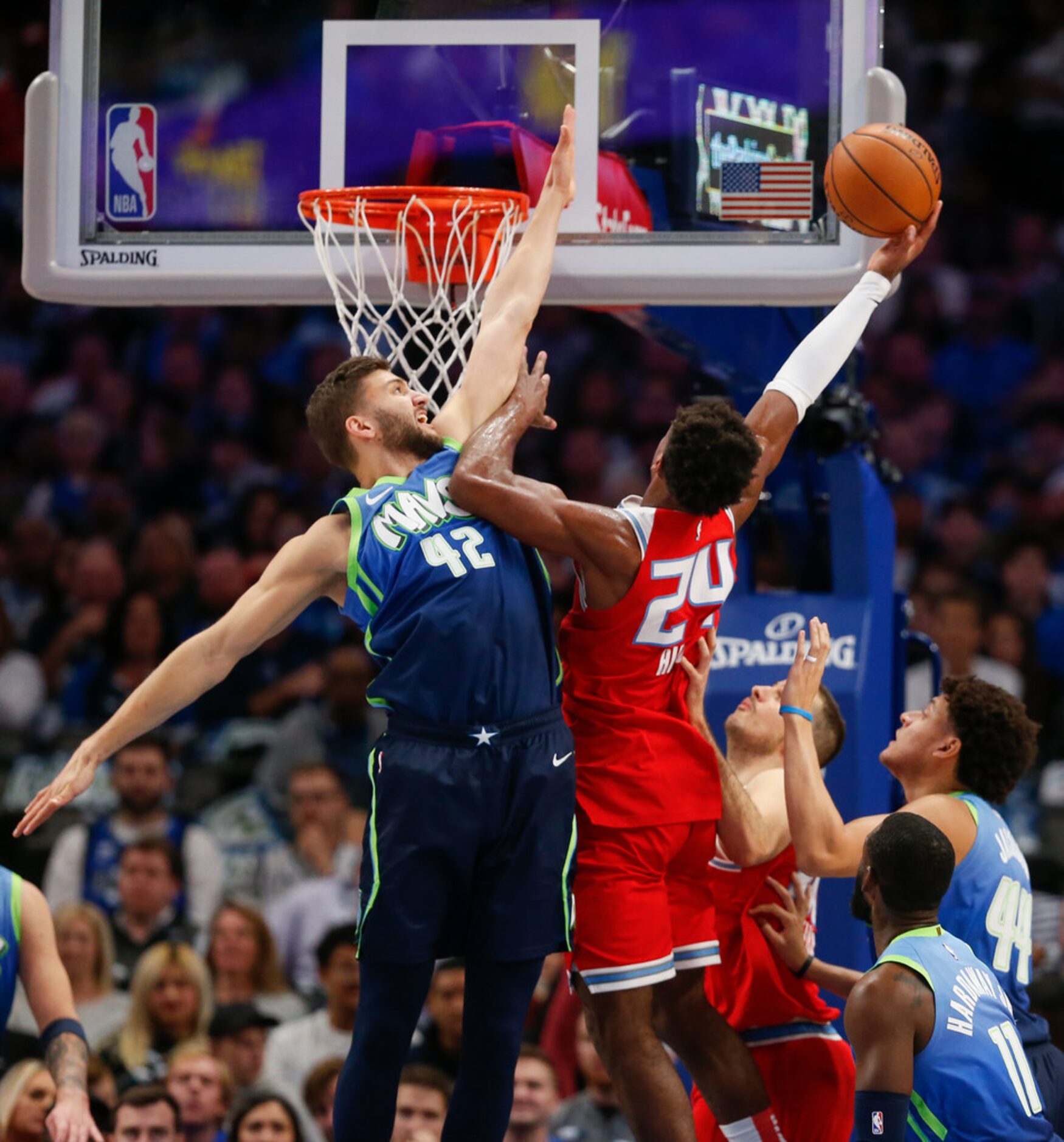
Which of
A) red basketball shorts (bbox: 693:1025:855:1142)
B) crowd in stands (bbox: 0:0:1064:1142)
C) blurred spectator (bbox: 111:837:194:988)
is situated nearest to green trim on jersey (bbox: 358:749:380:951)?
red basketball shorts (bbox: 693:1025:855:1142)

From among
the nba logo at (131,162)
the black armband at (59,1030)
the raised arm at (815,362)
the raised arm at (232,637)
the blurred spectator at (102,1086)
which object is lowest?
the blurred spectator at (102,1086)

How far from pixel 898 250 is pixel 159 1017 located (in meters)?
4.52

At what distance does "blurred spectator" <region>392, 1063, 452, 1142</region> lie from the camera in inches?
257

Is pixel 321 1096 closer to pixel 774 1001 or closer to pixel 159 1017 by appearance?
pixel 159 1017

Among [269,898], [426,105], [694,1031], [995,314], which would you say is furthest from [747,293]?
[995,314]

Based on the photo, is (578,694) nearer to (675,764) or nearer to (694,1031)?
(675,764)

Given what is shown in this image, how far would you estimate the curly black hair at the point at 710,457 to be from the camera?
418 centimetres

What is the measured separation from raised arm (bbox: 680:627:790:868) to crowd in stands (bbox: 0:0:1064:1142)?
6.14ft

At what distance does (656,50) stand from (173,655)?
2.50 meters

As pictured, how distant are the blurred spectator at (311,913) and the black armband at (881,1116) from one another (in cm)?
A: 413

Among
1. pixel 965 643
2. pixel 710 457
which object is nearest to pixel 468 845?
pixel 710 457

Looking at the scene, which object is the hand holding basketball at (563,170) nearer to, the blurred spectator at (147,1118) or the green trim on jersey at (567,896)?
the green trim on jersey at (567,896)

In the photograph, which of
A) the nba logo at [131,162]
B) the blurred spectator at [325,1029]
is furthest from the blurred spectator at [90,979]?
the nba logo at [131,162]

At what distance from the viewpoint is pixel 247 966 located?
747 centimetres
